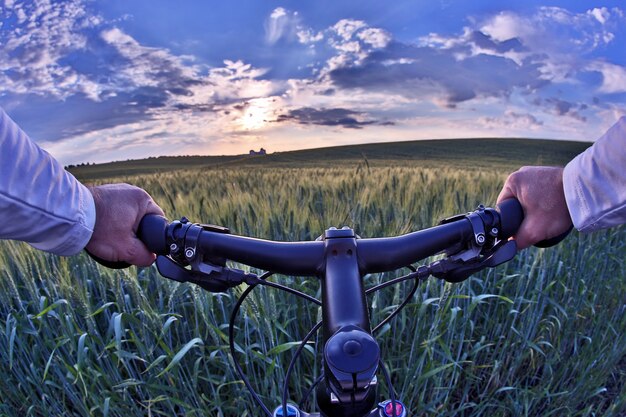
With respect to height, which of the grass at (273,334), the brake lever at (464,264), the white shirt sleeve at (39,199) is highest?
the white shirt sleeve at (39,199)

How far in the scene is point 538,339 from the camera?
240 cm

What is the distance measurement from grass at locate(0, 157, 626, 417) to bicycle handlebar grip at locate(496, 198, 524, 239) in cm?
65

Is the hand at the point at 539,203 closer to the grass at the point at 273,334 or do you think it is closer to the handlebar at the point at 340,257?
the handlebar at the point at 340,257

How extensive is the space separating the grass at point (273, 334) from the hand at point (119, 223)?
64 cm

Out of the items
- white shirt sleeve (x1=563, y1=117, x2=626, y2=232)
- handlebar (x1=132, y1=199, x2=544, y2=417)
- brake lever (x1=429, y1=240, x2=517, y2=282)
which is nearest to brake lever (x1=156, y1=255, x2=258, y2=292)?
handlebar (x1=132, y1=199, x2=544, y2=417)

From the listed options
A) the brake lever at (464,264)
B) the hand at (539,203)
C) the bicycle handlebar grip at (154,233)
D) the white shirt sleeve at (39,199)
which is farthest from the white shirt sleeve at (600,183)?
the white shirt sleeve at (39,199)

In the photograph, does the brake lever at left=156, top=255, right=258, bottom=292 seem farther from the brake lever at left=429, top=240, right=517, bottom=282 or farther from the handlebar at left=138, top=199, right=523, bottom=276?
the brake lever at left=429, top=240, right=517, bottom=282

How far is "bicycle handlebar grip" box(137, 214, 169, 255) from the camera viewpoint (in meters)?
0.94

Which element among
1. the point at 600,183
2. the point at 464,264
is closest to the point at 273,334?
the point at 464,264

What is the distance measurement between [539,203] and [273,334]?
48.4 inches

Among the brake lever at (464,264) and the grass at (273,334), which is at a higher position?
the brake lever at (464,264)

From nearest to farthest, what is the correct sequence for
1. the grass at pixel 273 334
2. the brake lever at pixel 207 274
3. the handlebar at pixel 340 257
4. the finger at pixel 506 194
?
the handlebar at pixel 340 257 < the brake lever at pixel 207 274 < the finger at pixel 506 194 < the grass at pixel 273 334

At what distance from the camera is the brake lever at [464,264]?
3.04ft

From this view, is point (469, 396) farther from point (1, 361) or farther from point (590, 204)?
point (1, 361)
